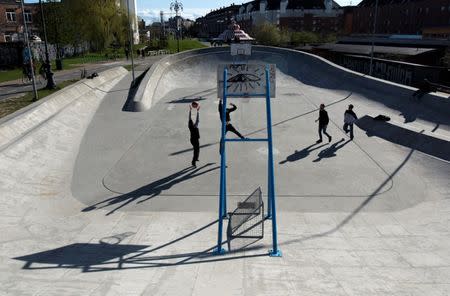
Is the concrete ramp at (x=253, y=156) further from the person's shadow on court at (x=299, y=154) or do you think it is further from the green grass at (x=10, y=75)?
the green grass at (x=10, y=75)

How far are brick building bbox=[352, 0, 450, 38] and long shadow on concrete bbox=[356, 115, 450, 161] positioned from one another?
62.8 metres

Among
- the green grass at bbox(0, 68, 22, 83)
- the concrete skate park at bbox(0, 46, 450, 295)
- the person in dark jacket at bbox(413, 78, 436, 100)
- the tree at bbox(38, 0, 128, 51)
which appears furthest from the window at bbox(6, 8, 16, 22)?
the person in dark jacket at bbox(413, 78, 436, 100)

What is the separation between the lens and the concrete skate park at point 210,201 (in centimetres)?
596

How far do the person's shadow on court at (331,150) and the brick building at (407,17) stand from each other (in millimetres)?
65547

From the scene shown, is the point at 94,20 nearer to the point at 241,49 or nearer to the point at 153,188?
the point at 241,49

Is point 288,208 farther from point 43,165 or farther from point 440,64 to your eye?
point 440,64

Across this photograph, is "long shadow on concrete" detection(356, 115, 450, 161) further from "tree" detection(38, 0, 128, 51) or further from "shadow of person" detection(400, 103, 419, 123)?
"tree" detection(38, 0, 128, 51)

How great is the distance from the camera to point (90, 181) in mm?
10750

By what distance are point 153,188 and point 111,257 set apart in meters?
3.67

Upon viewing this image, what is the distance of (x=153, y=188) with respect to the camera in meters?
10.2

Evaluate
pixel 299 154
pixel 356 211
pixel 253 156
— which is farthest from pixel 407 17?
pixel 356 211

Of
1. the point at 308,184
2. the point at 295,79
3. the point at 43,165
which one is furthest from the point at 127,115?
the point at 295,79

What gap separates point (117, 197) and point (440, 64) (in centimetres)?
3376

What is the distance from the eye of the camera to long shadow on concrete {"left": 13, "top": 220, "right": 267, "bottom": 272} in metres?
6.32
